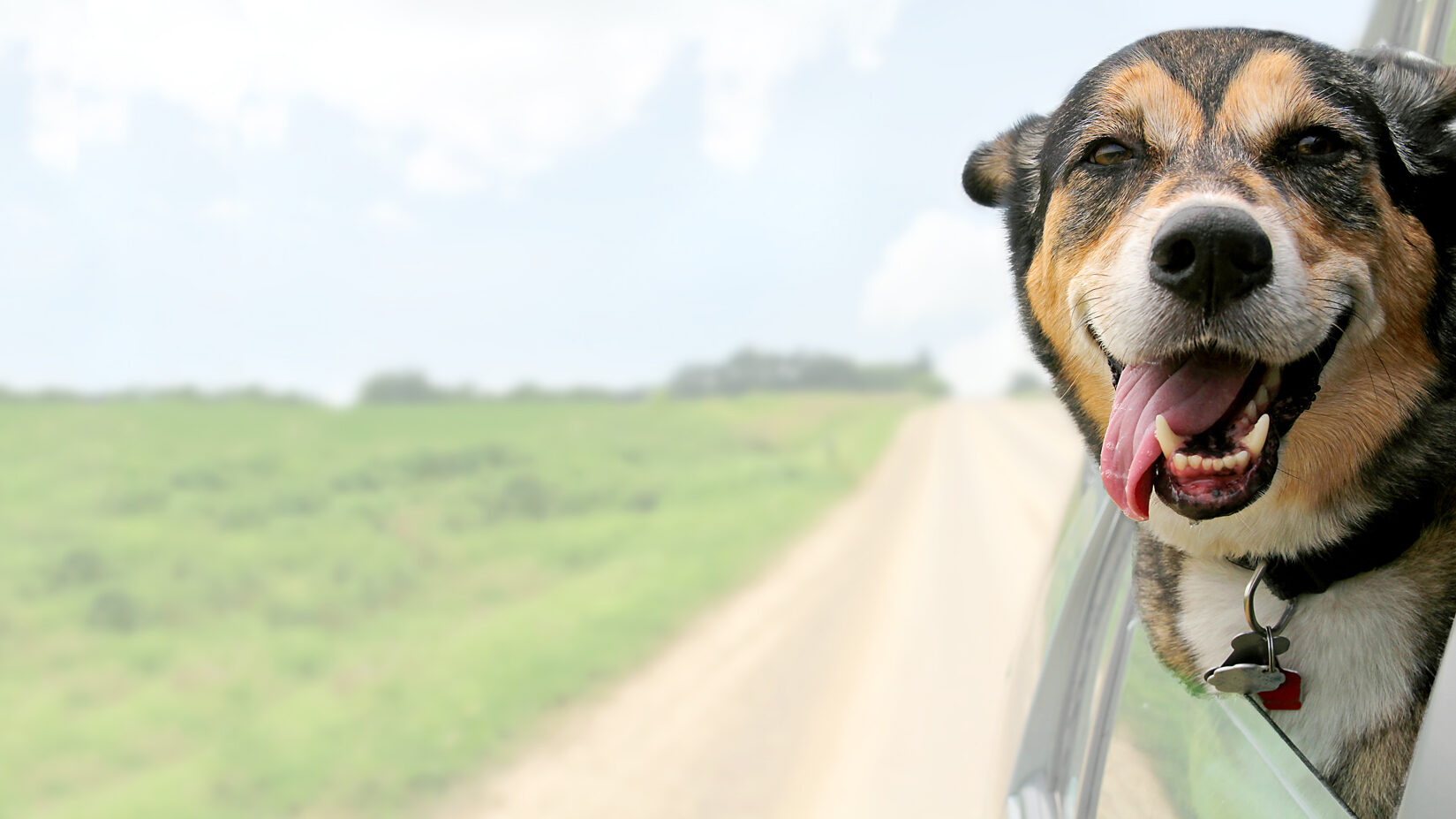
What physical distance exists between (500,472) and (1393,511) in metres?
25.9

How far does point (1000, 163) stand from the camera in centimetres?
277

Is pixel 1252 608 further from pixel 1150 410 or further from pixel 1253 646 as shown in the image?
pixel 1150 410

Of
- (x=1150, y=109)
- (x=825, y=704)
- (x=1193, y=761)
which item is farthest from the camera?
(x=825, y=704)

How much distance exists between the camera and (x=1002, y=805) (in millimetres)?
2338

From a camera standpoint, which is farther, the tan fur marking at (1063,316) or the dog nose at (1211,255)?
the tan fur marking at (1063,316)

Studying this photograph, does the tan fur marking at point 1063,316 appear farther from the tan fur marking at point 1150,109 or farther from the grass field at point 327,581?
the grass field at point 327,581

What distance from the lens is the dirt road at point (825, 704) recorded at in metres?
8.02

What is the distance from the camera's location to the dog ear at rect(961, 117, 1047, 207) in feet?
8.97

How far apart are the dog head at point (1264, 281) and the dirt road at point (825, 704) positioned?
0.89 metres

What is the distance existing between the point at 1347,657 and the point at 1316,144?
0.90 metres

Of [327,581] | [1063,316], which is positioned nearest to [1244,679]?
[1063,316]

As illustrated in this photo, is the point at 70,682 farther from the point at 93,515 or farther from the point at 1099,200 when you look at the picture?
the point at 1099,200

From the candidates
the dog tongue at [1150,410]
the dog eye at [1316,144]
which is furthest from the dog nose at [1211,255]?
the dog eye at [1316,144]

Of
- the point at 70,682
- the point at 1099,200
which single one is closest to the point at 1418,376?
the point at 1099,200
